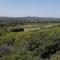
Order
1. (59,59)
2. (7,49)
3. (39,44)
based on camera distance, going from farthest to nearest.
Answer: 1. (39,44)
2. (7,49)
3. (59,59)

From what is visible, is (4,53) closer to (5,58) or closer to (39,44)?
(5,58)

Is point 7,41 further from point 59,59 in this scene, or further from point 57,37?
point 59,59

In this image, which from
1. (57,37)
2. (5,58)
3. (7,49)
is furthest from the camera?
(57,37)

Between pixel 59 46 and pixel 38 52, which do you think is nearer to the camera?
pixel 38 52

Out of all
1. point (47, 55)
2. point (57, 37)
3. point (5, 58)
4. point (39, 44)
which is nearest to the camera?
point (5, 58)

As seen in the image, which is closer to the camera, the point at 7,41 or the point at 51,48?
the point at 51,48

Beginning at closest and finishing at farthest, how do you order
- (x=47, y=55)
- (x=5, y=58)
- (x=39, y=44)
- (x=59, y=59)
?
(x=59, y=59) < (x=5, y=58) < (x=47, y=55) < (x=39, y=44)

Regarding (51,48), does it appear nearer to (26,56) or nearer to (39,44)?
(39,44)

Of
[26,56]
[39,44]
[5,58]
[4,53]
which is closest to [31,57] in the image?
[26,56]

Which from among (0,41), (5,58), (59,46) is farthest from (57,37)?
(5,58)
